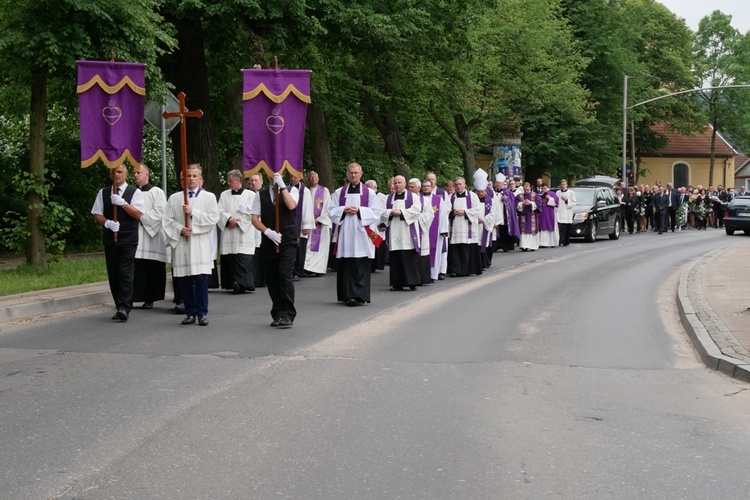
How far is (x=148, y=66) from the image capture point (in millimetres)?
17594

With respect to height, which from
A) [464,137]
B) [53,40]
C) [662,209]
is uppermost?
[464,137]

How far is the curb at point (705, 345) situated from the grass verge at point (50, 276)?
8.71 meters

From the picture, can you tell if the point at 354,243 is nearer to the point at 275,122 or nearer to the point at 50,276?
the point at 275,122

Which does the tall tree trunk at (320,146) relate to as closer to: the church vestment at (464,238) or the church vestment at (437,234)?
the church vestment at (464,238)

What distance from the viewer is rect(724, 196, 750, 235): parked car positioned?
42.6m

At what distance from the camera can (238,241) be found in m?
17.2

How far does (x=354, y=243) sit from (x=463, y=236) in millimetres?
6245

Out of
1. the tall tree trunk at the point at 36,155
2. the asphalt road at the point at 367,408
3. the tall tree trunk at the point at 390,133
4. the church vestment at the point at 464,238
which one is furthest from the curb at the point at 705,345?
the tall tree trunk at the point at 390,133

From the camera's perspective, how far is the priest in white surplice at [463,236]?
2145 centimetres

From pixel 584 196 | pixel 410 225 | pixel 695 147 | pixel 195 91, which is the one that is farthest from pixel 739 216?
pixel 695 147

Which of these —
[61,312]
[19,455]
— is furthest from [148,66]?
[19,455]

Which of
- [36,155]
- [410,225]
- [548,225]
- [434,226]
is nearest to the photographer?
[36,155]

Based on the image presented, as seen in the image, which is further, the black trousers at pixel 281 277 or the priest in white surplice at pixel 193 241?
the priest in white surplice at pixel 193 241

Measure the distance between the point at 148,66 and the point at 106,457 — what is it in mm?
12126
